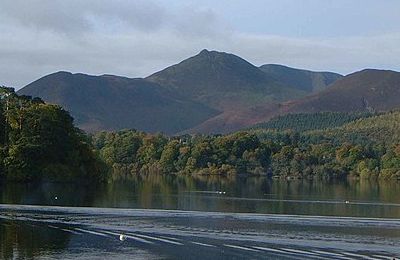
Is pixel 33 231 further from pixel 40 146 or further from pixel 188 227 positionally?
pixel 40 146

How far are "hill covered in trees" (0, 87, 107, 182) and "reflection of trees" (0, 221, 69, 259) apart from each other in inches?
2095

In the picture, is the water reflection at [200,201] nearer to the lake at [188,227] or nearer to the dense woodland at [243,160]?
the lake at [188,227]

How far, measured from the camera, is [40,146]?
110 m

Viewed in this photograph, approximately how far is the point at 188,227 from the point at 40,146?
56.8 metres

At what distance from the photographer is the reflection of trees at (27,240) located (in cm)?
4144

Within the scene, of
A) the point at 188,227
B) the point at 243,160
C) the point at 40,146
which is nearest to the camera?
the point at 188,227

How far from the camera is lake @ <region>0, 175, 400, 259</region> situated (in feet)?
145

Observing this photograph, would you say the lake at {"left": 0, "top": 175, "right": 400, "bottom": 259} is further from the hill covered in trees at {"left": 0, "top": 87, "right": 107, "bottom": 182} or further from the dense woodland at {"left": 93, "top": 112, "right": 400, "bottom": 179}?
the dense woodland at {"left": 93, "top": 112, "right": 400, "bottom": 179}

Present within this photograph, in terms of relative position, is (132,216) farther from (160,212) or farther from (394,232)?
(394,232)

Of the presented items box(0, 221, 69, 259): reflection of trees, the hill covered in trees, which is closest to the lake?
box(0, 221, 69, 259): reflection of trees

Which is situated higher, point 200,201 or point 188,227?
point 200,201

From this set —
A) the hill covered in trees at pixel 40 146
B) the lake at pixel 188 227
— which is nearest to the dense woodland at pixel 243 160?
the hill covered in trees at pixel 40 146

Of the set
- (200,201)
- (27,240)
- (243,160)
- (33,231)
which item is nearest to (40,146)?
(200,201)

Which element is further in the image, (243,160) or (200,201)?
(243,160)
